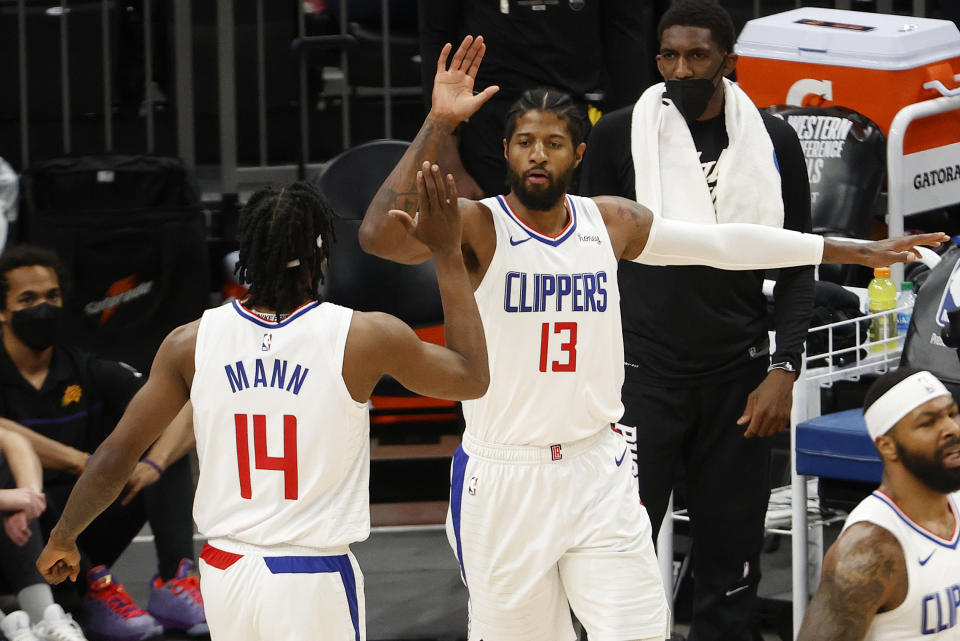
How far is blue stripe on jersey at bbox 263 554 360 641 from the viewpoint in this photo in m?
3.65

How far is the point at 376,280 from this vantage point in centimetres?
734

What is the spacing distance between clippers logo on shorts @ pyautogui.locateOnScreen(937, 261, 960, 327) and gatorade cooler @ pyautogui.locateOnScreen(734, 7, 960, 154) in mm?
1678

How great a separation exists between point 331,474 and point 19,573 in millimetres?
2480

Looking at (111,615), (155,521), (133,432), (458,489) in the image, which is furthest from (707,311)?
(111,615)

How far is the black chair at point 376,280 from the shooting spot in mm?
7328

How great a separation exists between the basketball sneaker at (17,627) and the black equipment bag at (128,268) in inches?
74.5

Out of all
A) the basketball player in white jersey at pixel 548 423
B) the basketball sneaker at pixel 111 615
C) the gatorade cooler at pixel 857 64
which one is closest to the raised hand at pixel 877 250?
the basketball player in white jersey at pixel 548 423

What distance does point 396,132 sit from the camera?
29.1 feet

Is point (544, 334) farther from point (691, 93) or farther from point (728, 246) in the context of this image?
point (691, 93)

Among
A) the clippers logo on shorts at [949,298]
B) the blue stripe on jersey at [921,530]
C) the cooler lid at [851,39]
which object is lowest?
the blue stripe on jersey at [921,530]

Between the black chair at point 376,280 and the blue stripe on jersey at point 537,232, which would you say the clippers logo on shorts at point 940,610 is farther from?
the black chair at point 376,280

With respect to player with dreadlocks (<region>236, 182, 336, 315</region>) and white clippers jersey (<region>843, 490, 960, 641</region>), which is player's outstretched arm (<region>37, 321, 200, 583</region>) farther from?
white clippers jersey (<region>843, 490, 960, 641</region>)

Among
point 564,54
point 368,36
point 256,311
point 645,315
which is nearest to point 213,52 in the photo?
point 368,36

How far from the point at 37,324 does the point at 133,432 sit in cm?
242
